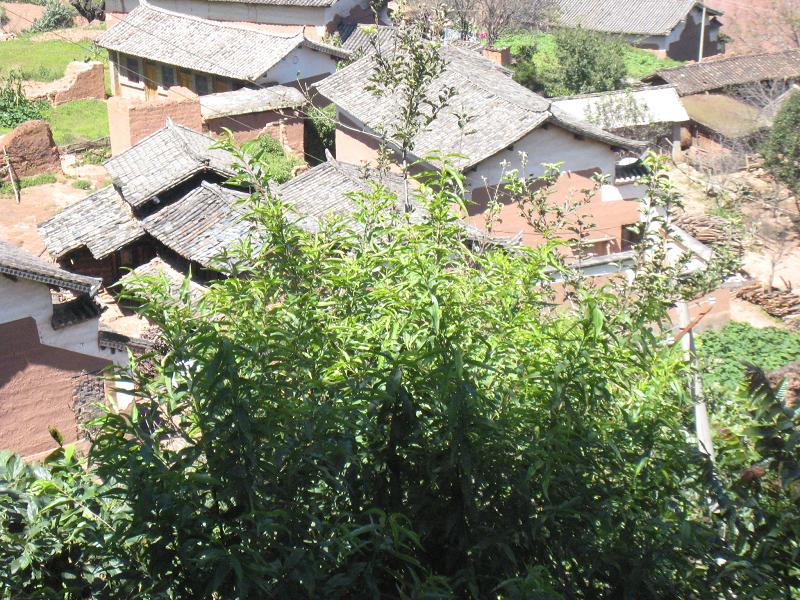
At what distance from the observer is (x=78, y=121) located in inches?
1102

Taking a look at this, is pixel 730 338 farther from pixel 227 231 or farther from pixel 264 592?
pixel 264 592

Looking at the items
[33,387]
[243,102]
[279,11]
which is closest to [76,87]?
[279,11]

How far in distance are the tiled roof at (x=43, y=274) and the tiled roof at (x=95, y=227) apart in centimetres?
460

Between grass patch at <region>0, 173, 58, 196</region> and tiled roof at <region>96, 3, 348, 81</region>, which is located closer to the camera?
grass patch at <region>0, 173, 58, 196</region>

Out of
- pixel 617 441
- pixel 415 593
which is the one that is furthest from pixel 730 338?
pixel 415 593

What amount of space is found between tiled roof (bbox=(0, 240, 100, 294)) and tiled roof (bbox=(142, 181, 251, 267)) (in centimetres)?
317

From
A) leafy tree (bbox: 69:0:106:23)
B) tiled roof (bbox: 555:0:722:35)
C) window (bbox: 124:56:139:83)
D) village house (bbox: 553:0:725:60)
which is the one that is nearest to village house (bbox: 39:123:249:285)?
window (bbox: 124:56:139:83)

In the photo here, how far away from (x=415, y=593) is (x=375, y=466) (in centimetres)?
85

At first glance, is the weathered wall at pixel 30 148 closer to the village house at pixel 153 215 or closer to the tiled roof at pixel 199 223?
the village house at pixel 153 215

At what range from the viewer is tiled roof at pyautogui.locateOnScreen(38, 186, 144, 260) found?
16.9 metres

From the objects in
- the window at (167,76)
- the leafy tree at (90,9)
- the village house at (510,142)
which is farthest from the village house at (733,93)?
the leafy tree at (90,9)

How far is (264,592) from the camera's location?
3645 mm

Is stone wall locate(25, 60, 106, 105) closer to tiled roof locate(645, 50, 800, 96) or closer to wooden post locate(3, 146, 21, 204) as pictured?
wooden post locate(3, 146, 21, 204)

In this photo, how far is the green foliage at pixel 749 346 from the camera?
1745cm
